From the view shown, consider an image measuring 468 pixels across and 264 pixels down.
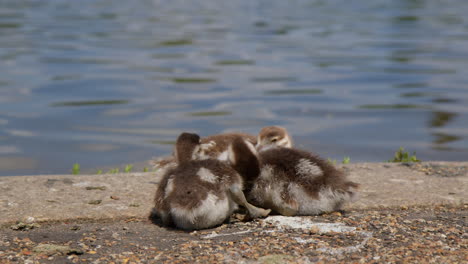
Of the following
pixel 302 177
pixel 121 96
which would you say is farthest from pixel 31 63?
pixel 302 177

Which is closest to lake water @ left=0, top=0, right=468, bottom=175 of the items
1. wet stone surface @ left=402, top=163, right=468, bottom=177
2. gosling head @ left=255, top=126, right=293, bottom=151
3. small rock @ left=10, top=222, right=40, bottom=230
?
wet stone surface @ left=402, top=163, right=468, bottom=177

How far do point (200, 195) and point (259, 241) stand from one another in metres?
0.61

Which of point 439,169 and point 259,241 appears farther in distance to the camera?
point 439,169

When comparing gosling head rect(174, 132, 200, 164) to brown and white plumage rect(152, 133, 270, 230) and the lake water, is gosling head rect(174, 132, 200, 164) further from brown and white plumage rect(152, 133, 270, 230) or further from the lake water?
the lake water

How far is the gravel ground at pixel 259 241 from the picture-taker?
4348mm

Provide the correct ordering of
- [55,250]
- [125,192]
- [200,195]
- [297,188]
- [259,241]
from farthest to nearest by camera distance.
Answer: [125,192], [297,188], [200,195], [259,241], [55,250]

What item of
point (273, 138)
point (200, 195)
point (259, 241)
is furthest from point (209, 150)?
point (259, 241)

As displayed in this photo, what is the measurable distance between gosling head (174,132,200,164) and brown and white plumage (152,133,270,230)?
30.6 inches

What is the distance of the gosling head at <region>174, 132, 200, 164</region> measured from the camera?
20.2ft

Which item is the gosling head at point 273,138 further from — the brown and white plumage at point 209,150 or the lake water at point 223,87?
the lake water at point 223,87

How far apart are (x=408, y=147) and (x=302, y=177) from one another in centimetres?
606

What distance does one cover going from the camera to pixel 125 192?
20.4ft

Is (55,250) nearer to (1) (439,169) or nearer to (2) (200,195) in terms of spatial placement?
(2) (200,195)

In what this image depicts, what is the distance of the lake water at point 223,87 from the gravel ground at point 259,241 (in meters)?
4.95
